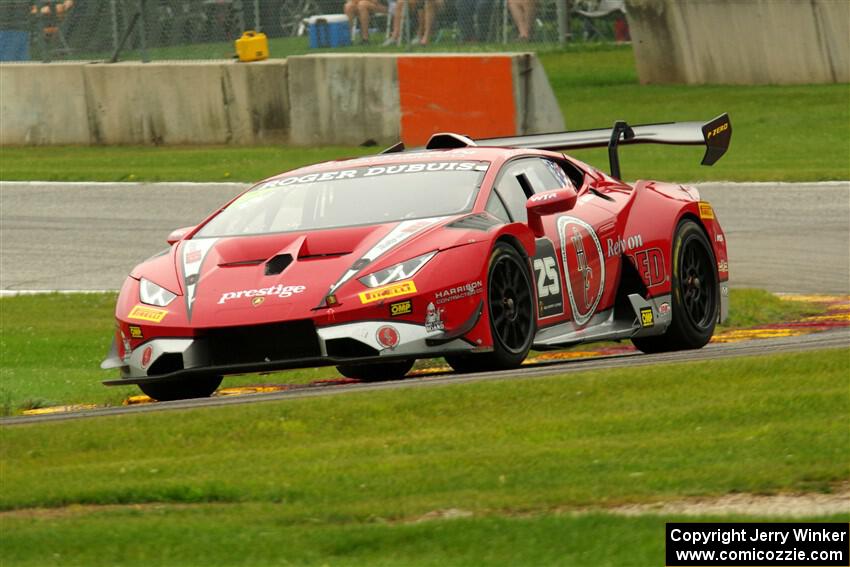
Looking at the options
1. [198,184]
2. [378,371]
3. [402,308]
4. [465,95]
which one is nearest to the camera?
[402,308]

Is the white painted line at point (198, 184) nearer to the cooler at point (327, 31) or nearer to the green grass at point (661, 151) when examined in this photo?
the green grass at point (661, 151)

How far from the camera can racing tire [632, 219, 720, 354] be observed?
11.5 m

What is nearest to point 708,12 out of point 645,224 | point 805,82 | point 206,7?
point 805,82

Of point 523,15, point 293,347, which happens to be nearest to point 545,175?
point 293,347

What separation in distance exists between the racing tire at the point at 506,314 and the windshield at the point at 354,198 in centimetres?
49

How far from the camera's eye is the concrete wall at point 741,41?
27.3 meters

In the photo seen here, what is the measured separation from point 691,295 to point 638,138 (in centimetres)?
116

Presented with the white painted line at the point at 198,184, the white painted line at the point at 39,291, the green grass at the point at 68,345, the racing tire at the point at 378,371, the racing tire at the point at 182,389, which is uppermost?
the racing tire at the point at 182,389

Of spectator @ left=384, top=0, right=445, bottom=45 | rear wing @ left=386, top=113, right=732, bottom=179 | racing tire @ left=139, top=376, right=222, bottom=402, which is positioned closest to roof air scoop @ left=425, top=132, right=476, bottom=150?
rear wing @ left=386, top=113, right=732, bottom=179

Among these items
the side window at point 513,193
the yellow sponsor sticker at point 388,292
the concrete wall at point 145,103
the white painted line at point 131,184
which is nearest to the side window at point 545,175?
the side window at point 513,193

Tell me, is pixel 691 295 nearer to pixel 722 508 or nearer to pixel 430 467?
pixel 430 467

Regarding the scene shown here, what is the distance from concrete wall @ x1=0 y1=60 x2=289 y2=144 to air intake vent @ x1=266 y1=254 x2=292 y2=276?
50.9ft

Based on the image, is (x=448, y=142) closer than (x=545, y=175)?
No

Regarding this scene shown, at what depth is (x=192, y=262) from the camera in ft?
33.3
